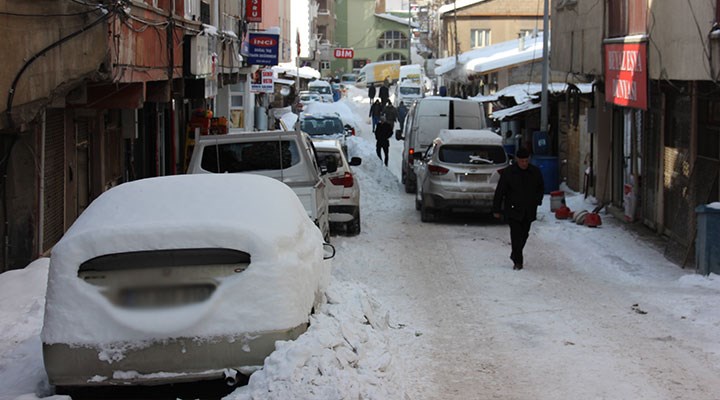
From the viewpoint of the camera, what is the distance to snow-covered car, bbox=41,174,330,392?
626 centimetres

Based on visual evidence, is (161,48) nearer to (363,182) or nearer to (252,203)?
(252,203)

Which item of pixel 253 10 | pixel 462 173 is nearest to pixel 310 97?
pixel 253 10

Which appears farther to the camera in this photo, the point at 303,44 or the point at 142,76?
the point at 303,44

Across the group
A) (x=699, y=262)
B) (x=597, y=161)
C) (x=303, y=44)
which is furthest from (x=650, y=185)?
(x=303, y=44)

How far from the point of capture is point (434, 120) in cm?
2541

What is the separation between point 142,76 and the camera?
1404 centimetres

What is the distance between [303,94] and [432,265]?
50.6 metres

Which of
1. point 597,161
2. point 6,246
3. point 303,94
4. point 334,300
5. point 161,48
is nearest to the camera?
point 334,300

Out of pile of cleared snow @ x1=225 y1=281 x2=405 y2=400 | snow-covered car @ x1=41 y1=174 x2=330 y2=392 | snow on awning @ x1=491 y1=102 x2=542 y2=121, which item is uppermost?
snow on awning @ x1=491 y1=102 x2=542 y2=121

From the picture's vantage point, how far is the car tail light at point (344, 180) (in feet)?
55.8

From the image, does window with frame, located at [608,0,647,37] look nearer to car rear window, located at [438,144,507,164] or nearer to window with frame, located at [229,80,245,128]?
car rear window, located at [438,144,507,164]

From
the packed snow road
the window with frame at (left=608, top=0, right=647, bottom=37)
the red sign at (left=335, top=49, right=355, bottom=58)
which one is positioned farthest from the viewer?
the red sign at (left=335, top=49, right=355, bottom=58)

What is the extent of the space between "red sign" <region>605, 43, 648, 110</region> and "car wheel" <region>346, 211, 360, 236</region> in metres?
5.06

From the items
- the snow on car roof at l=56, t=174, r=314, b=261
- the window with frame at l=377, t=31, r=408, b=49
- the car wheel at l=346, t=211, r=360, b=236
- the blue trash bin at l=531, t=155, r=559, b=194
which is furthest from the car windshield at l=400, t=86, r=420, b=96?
the snow on car roof at l=56, t=174, r=314, b=261
